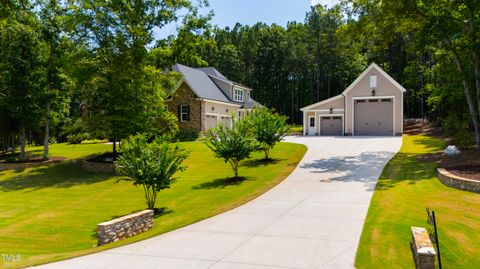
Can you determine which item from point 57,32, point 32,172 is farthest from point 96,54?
point 32,172

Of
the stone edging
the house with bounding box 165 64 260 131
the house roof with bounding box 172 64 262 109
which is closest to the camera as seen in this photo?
the stone edging

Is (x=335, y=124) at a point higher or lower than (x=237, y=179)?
higher

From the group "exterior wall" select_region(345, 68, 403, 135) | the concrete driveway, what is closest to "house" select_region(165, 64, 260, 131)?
"exterior wall" select_region(345, 68, 403, 135)

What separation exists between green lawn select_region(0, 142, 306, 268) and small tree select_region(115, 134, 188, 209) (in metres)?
1.16

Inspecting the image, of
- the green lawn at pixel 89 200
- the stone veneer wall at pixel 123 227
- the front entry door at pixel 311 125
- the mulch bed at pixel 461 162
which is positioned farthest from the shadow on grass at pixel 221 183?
the front entry door at pixel 311 125

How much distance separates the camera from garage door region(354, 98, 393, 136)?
35188 mm

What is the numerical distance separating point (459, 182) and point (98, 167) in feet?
62.2

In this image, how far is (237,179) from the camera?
16938 millimetres

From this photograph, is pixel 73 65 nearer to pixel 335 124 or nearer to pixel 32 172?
pixel 32 172

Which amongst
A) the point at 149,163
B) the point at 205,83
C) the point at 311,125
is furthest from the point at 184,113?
the point at 149,163

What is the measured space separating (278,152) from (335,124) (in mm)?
15868

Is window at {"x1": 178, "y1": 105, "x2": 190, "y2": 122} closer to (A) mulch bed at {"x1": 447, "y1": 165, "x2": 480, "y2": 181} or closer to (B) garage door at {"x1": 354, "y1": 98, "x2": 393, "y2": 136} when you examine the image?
(B) garage door at {"x1": 354, "y1": 98, "x2": 393, "y2": 136}

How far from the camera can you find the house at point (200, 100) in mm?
35531

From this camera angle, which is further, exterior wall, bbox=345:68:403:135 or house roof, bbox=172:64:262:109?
house roof, bbox=172:64:262:109
